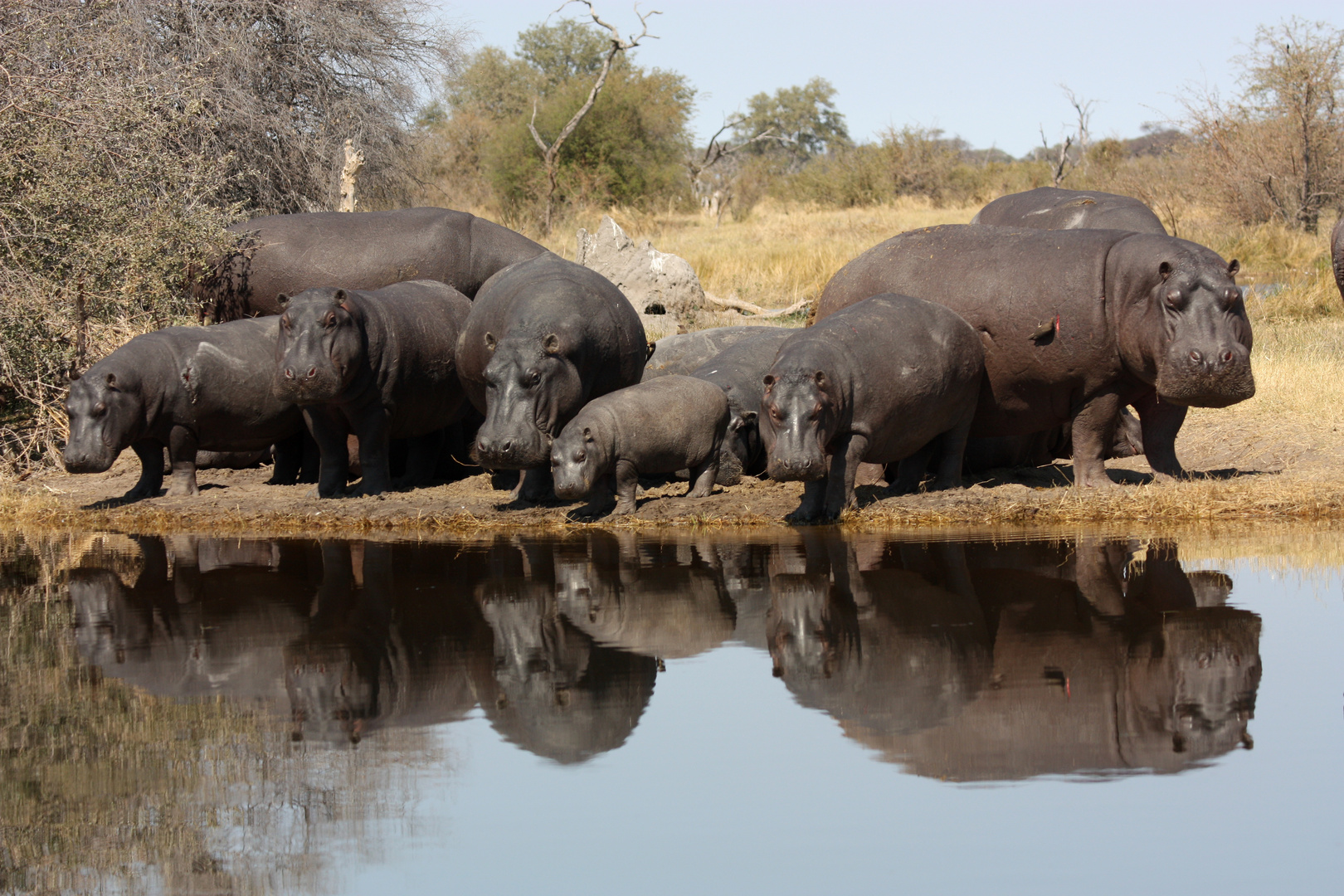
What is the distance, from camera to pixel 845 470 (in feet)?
30.5

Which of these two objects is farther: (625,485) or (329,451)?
(329,451)

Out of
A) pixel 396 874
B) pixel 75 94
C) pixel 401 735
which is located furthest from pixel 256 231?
pixel 396 874

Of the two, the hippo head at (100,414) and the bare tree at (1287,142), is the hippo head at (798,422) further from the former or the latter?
the bare tree at (1287,142)

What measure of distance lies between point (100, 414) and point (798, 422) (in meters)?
5.37

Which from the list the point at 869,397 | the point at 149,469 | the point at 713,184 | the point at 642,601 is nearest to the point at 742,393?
the point at 869,397

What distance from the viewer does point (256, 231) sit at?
13.7m

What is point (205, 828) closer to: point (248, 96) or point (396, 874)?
point (396, 874)

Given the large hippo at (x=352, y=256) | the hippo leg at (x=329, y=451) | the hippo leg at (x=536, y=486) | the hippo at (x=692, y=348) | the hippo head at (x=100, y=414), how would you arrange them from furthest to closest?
the large hippo at (x=352, y=256) < the hippo at (x=692, y=348) < the hippo leg at (x=329, y=451) < the hippo head at (x=100, y=414) < the hippo leg at (x=536, y=486)

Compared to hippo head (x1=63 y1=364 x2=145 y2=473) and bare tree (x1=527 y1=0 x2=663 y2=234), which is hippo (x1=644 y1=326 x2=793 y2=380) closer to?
hippo head (x1=63 y1=364 x2=145 y2=473)

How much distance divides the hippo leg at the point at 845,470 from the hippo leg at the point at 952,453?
1088mm

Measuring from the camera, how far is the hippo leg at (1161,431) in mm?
10125

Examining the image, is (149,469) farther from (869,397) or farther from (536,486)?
(869,397)

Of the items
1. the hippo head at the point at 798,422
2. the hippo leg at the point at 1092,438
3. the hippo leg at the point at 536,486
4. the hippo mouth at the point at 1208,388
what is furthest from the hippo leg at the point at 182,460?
the hippo mouth at the point at 1208,388

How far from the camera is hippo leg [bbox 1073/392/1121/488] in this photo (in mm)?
10016
